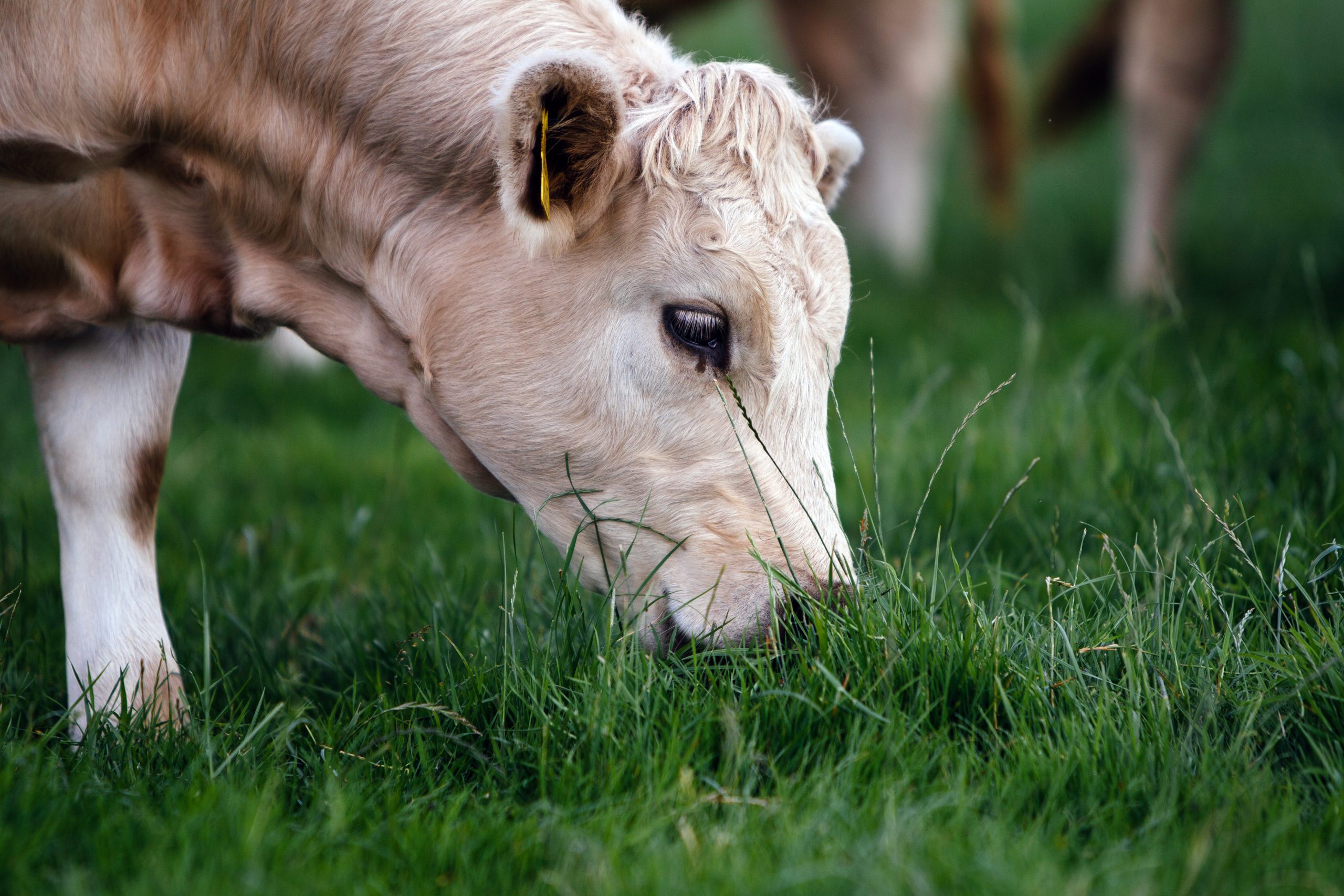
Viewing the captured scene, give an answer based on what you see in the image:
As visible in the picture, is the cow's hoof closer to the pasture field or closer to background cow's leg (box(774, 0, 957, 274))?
the pasture field

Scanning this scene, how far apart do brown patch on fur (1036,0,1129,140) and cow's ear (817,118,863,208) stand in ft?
15.5

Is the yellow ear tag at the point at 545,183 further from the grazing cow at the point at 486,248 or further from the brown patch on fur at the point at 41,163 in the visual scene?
the brown patch on fur at the point at 41,163

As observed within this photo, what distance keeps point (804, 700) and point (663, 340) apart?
2.47 feet

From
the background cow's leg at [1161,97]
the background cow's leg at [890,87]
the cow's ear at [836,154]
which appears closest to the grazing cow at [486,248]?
the cow's ear at [836,154]

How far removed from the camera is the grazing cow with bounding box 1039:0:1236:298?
5828 mm

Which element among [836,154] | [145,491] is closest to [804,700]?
[836,154]

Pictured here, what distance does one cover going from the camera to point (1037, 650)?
7.11 feet

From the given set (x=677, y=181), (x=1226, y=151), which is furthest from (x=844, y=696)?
(x=1226, y=151)

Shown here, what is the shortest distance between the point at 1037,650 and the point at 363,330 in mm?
1557

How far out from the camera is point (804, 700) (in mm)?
2010

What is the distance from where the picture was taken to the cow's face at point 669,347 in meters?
2.25

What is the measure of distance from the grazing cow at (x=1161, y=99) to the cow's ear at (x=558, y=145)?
4012mm

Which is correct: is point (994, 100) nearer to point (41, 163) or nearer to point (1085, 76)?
point (1085, 76)

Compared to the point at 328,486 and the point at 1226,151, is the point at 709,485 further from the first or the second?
the point at 1226,151
